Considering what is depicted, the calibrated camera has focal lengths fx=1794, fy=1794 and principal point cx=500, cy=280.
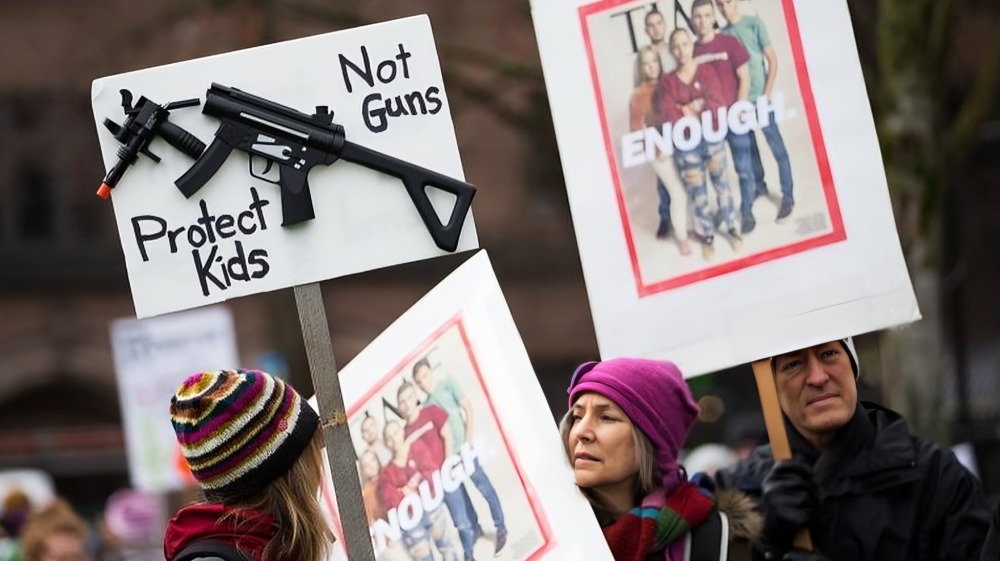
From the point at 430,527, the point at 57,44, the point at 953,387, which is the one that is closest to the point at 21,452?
the point at 57,44

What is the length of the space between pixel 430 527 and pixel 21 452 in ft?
55.3

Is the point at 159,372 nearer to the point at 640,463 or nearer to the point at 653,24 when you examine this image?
the point at 653,24

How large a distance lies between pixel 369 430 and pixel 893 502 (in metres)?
1.30

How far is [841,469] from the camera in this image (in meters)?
4.34

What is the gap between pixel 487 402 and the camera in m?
4.26

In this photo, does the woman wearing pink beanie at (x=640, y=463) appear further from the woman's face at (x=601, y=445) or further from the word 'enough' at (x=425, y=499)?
the word 'enough' at (x=425, y=499)

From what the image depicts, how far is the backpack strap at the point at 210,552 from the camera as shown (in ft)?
10.6

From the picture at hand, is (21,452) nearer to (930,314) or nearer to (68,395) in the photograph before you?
(68,395)

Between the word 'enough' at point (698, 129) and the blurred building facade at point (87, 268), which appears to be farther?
the blurred building facade at point (87, 268)

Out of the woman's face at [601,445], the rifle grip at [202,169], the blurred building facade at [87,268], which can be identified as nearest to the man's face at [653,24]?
the woman's face at [601,445]

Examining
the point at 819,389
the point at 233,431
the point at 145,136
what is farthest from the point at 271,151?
the point at 819,389

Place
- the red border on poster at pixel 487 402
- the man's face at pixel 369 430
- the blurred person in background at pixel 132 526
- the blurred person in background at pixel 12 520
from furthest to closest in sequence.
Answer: the blurred person in background at pixel 132 526, the blurred person in background at pixel 12 520, the man's face at pixel 369 430, the red border on poster at pixel 487 402

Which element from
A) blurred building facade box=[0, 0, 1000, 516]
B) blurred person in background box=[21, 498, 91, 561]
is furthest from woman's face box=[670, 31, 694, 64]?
blurred building facade box=[0, 0, 1000, 516]

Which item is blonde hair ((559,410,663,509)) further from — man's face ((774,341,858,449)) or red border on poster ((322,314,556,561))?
man's face ((774,341,858,449))
